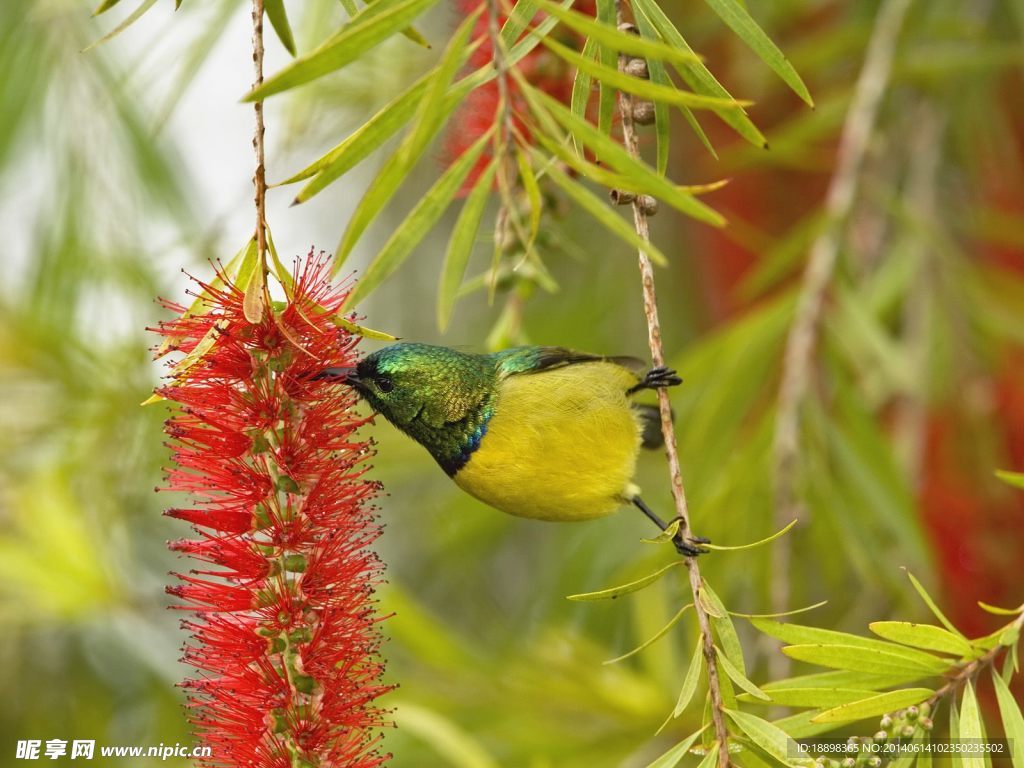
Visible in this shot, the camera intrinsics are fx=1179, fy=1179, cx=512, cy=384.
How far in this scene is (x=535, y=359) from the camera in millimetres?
1867

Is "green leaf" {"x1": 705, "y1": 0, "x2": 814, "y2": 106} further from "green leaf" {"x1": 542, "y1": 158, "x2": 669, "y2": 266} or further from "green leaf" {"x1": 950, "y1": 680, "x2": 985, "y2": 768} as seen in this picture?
"green leaf" {"x1": 950, "y1": 680, "x2": 985, "y2": 768}

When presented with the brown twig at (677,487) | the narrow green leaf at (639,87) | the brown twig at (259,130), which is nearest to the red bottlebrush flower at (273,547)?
the brown twig at (259,130)

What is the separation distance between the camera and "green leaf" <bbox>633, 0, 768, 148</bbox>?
0.98 meters

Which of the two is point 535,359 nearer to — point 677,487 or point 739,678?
point 677,487

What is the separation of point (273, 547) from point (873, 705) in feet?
1.94

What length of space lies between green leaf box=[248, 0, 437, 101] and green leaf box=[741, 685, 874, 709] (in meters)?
0.68

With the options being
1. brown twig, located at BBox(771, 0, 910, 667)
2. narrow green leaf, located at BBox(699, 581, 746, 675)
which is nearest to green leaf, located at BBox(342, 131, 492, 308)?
narrow green leaf, located at BBox(699, 581, 746, 675)

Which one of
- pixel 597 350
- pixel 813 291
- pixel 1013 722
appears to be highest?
pixel 597 350

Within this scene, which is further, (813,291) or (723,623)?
(813,291)

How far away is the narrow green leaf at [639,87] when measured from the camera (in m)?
0.83

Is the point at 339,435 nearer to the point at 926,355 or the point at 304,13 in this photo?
the point at 304,13

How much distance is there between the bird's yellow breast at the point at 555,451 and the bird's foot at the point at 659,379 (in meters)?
0.08

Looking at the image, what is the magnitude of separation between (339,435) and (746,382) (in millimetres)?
1273

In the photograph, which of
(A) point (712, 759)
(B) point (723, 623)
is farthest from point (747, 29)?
(A) point (712, 759)
